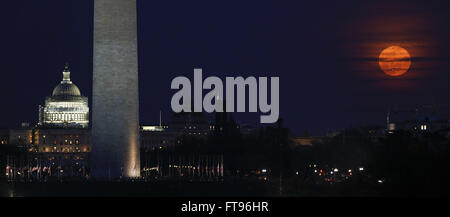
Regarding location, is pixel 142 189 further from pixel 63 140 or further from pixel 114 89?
pixel 63 140

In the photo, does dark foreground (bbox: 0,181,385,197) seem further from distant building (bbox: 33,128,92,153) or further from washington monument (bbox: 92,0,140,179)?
distant building (bbox: 33,128,92,153)

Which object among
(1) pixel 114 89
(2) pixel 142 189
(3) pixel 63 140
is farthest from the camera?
(3) pixel 63 140

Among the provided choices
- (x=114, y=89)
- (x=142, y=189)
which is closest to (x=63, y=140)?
(x=114, y=89)

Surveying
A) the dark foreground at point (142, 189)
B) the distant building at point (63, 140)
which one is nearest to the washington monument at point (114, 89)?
the dark foreground at point (142, 189)

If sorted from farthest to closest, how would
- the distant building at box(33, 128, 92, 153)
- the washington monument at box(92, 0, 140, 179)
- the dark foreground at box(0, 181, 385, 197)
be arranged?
the distant building at box(33, 128, 92, 153)
the washington monument at box(92, 0, 140, 179)
the dark foreground at box(0, 181, 385, 197)

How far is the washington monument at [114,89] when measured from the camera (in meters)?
81.4

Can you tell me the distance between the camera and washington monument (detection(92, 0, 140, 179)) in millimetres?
81438

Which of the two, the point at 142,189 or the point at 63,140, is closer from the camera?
the point at 142,189

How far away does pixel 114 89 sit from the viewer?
270 ft

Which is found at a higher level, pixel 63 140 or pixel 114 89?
pixel 114 89

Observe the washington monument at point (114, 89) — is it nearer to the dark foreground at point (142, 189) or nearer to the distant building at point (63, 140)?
the dark foreground at point (142, 189)

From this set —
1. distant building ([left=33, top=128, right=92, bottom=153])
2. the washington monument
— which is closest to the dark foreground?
the washington monument

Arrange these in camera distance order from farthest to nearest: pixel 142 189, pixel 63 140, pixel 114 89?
pixel 63 140, pixel 114 89, pixel 142 189
